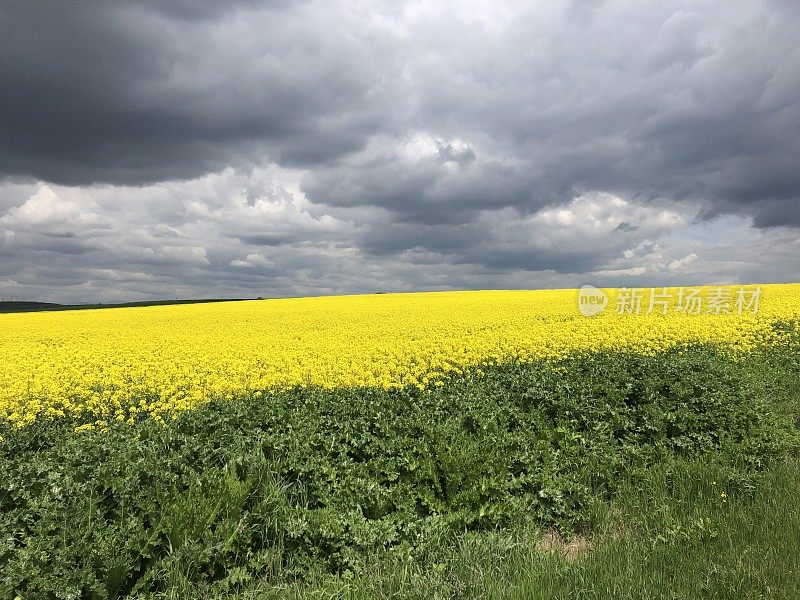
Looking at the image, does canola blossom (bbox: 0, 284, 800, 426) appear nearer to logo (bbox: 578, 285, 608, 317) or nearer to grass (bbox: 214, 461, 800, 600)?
logo (bbox: 578, 285, 608, 317)

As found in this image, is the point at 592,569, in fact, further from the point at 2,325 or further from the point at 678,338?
the point at 2,325

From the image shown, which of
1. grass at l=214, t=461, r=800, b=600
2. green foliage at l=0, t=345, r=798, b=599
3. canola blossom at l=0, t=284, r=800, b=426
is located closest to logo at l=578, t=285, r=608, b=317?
canola blossom at l=0, t=284, r=800, b=426

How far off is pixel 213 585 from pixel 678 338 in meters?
14.7

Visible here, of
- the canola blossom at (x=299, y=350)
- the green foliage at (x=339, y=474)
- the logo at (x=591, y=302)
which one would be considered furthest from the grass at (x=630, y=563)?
the logo at (x=591, y=302)

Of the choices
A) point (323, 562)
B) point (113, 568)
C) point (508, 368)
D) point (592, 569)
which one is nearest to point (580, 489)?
point (592, 569)

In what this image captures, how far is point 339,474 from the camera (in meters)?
6.10

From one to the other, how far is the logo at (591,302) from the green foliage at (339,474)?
1439 cm

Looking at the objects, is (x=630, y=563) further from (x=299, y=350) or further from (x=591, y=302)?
(x=591, y=302)

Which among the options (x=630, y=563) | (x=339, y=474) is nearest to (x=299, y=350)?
(x=339, y=474)

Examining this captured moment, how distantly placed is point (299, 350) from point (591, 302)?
19.3 metres

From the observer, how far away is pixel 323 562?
4.88 m

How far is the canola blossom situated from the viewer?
1042 cm

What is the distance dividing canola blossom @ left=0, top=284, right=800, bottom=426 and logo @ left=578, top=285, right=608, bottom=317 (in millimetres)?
769

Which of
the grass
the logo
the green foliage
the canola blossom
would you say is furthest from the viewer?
the logo
